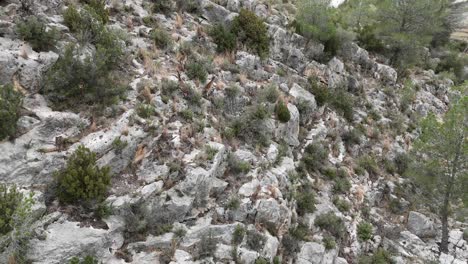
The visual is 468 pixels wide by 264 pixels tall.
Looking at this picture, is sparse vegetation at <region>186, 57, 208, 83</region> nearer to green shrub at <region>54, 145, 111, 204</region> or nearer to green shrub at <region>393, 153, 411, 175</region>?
green shrub at <region>54, 145, 111, 204</region>

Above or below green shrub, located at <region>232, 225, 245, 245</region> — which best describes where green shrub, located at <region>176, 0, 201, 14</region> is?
above

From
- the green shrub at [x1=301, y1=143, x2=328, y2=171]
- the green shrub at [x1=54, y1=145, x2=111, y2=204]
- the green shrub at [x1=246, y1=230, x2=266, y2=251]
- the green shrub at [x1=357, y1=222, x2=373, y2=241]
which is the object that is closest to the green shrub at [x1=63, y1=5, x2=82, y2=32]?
the green shrub at [x1=54, y1=145, x2=111, y2=204]

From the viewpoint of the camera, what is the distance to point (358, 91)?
20.7 metres

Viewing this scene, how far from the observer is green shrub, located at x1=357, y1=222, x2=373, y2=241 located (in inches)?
519

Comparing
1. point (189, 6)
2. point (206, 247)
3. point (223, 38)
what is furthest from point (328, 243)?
point (189, 6)

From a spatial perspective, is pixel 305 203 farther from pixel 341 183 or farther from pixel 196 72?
pixel 196 72

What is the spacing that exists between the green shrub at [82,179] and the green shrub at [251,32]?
10677 mm

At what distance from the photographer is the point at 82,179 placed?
27.7 ft

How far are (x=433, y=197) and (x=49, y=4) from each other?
56.5 ft

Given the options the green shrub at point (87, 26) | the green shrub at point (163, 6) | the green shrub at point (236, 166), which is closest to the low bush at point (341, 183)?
the green shrub at point (236, 166)

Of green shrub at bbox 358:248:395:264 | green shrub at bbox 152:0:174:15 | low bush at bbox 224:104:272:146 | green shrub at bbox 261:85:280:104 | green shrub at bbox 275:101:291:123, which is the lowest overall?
green shrub at bbox 358:248:395:264

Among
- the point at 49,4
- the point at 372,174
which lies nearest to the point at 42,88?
the point at 49,4

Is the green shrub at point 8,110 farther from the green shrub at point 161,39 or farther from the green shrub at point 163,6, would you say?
the green shrub at point 163,6

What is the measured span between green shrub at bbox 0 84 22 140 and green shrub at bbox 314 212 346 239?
1007 centimetres
